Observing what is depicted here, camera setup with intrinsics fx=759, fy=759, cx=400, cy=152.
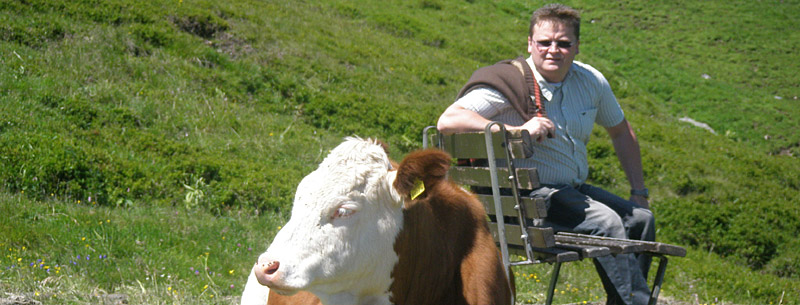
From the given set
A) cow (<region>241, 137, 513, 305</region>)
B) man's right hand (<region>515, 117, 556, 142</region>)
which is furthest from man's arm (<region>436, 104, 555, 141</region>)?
cow (<region>241, 137, 513, 305</region>)

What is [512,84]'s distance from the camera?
4902mm

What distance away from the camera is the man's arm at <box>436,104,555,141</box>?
443 centimetres

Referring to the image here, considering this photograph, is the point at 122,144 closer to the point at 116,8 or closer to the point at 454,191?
the point at 116,8

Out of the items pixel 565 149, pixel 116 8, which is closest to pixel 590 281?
pixel 565 149

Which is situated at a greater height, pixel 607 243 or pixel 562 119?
pixel 562 119

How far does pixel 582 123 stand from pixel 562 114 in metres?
0.19

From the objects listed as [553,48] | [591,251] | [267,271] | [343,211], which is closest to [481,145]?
[591,251]

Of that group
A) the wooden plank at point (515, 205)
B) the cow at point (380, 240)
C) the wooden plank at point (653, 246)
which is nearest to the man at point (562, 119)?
the wooden plank at point (653, 246)

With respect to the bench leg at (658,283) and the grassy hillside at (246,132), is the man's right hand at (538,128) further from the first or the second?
the grassy hillside at (246,132)

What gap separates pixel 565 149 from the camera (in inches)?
201

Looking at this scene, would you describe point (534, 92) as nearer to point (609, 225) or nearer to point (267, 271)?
point (609, 225)

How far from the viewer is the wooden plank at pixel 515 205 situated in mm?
4219

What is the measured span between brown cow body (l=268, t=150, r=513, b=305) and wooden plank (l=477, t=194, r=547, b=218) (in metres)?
0.42

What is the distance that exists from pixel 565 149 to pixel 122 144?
637 cm
